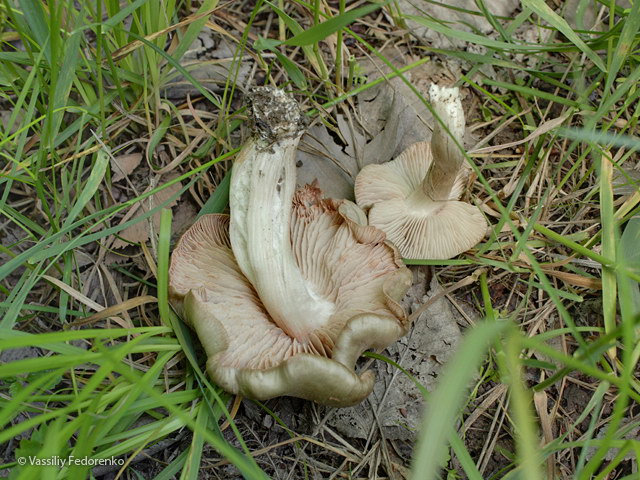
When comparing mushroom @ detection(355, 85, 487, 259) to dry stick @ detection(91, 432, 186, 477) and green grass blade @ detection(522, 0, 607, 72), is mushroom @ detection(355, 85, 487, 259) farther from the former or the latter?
dry stick @ detection(91, 432, 186, 477)

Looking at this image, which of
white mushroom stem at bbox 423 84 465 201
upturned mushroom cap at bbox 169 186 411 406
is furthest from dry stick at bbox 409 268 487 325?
white mushroom stem at bbox 423 84 465 201

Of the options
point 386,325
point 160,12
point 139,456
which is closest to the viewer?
point 386,325

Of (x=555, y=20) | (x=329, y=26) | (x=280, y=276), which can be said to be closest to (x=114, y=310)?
(x=280, y=276)

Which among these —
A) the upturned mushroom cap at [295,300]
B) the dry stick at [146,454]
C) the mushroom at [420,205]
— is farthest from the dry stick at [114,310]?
the mushroom at [420,205]

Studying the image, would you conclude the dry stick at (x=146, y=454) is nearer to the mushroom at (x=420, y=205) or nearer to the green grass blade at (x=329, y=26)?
the mushroom at (x=420, y=205)

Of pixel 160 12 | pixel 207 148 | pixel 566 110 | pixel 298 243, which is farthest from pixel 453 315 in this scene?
pixel 160 12

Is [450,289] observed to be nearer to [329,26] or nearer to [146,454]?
[329,26]

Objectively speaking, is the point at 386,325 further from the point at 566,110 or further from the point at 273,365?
the point at 566,110
